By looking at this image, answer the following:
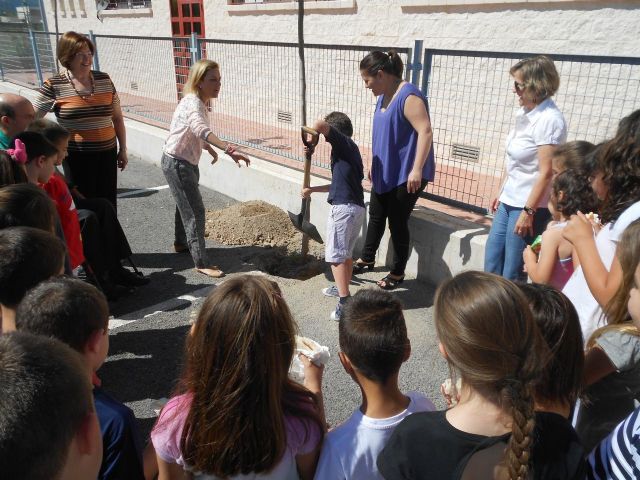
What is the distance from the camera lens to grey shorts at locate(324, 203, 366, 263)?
3.63m

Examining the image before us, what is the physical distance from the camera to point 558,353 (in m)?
1.45

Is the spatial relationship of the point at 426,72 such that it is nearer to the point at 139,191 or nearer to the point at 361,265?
the point at 361,265

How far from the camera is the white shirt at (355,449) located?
4.98 feet

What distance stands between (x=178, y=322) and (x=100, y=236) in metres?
0.94

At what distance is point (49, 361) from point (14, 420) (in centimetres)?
13

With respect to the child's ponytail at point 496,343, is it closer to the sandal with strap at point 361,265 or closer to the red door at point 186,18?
the sandal with strap at point 361,265

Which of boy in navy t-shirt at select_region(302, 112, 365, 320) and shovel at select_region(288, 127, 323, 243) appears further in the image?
shovel at select_region(288, 127, 323, 243)

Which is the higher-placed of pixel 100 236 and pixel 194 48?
pixel 194 48

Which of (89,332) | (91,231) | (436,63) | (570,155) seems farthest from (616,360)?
(436,63)

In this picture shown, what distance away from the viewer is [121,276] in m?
4.10

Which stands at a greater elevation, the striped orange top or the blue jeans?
the striped orange top

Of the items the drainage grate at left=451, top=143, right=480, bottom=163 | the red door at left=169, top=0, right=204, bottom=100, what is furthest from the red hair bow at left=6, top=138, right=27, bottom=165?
the red door at left=169, top=0, right=204, bottom=100

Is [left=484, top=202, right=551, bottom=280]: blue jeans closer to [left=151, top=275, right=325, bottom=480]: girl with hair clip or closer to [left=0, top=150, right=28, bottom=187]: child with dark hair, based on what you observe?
[left=151, top=275, right=325, bottom=480]: girl with hair clip

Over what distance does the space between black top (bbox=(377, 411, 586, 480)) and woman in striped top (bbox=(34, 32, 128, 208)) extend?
3.88 metres
